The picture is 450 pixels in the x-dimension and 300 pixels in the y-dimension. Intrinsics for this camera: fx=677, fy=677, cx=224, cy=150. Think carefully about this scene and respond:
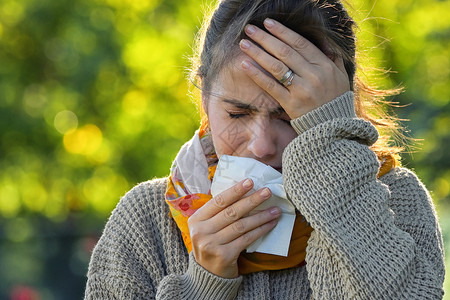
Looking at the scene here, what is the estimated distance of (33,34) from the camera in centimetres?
877

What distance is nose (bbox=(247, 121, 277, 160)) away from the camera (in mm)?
2225

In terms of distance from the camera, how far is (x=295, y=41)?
2.25m

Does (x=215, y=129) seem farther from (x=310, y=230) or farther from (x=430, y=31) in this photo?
(x=430, y=31)

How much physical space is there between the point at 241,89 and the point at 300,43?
0.82ft

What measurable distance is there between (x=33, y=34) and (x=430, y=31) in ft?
16.2

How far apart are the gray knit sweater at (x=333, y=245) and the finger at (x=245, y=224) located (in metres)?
0.11

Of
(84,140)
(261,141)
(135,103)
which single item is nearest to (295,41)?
(261,141)

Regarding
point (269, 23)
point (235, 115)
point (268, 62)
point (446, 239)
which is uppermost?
point (269, 23)

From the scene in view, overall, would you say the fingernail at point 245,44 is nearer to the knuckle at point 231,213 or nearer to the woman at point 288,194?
the woman at point 288,194

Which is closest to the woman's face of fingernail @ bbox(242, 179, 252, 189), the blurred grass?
fingernail @ bbox(242, 179, 252, 189)

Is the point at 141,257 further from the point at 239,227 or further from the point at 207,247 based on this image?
the point at 239,227

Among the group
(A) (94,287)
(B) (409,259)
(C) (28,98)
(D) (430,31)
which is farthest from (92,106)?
(B) (409,259)

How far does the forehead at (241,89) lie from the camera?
2275 millimetres

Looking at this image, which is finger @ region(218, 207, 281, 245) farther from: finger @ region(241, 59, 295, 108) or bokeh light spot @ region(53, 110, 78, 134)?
bokeh light spot @ region(53, 110, 78, 134)
